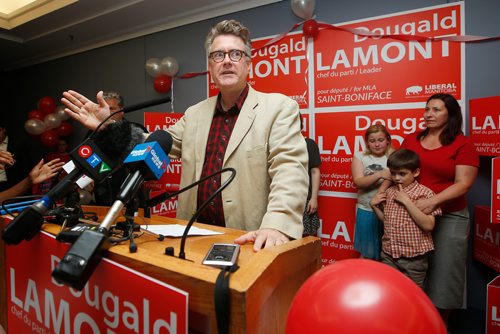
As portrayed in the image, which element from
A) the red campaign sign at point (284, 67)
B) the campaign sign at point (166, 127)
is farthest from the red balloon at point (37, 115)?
the red campaign sign at point (284, 67)

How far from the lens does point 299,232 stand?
904 millimetres

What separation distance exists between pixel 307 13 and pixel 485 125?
5.75 ft

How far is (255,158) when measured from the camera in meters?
1.23

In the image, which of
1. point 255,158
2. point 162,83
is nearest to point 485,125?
point 255,158

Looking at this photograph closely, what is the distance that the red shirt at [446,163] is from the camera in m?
2.22

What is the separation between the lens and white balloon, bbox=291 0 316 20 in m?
3.02

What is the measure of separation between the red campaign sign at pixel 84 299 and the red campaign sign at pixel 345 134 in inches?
104

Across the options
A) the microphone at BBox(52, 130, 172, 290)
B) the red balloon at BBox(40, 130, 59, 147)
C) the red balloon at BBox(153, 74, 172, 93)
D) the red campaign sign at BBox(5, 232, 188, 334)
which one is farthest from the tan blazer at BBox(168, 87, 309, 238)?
the red balloon at BBox(40, 130, 59, 147)

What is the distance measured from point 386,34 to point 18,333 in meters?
3.04

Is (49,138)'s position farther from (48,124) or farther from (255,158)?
(255,158)

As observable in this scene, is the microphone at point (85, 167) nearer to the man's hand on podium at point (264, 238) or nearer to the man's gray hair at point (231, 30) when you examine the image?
the man's hand on podium at point (264, 238)

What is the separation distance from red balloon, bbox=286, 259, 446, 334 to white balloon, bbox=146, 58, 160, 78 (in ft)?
13.1

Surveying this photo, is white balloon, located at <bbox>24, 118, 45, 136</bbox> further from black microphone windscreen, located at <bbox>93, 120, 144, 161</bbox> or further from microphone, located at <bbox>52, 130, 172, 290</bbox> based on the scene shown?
microphone, located at <bbox>52, 130, 172, 290</bbox>

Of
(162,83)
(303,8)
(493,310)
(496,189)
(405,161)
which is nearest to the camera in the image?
(496,189)
